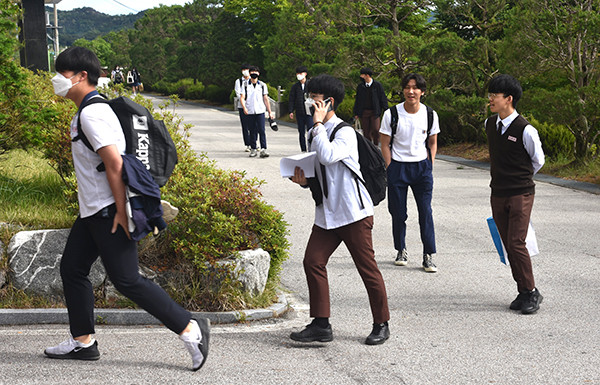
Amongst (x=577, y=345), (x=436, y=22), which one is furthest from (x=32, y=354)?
(x=436, y=22)

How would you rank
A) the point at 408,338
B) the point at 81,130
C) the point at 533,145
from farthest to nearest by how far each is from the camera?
the point at 533,145 → the point at 408,338 → the point at 81,130

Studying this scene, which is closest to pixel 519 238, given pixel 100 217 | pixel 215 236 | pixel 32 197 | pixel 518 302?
pixel 518 302

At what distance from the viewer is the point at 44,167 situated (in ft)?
30.0

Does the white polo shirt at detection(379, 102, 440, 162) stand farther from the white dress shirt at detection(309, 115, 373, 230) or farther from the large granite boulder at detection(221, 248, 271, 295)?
the white dress shirt at detection(309, 115, 373, 230)

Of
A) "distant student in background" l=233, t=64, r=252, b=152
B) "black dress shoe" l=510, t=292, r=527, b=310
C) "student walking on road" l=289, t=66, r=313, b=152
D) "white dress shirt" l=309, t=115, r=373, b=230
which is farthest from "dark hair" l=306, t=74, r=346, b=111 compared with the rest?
"distant student in background" l=233, t=64, r=252, b=152

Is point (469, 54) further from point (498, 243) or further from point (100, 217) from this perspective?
point (100, 217)

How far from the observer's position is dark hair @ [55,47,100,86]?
162 inches

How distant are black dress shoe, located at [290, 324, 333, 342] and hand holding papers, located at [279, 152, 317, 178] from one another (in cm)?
98

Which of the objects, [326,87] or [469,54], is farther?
[469,54]

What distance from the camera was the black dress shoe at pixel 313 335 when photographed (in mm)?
4836

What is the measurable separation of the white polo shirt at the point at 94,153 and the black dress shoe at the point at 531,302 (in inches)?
125

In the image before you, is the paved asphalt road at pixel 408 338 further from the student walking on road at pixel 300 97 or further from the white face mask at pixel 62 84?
the student walking on road at pixel 300 97

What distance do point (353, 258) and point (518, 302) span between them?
5.35ft

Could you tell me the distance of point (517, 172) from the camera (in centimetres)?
575
